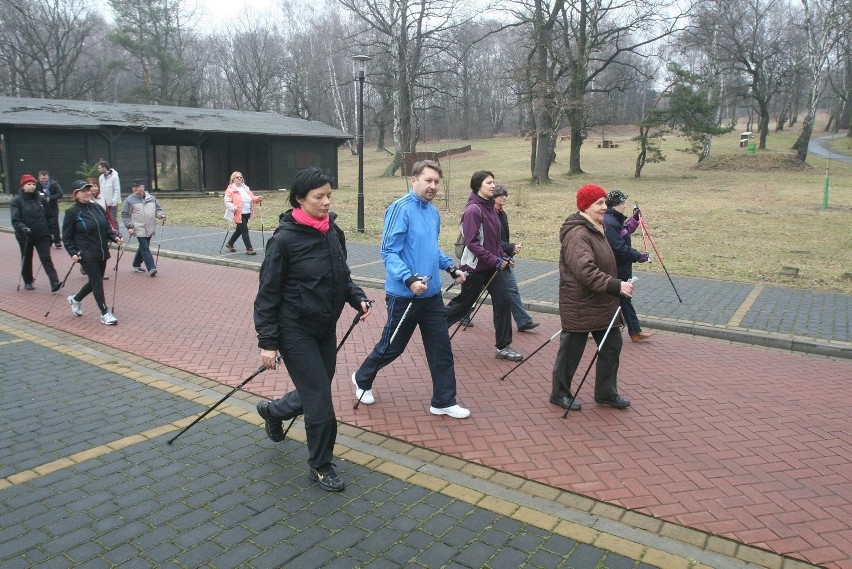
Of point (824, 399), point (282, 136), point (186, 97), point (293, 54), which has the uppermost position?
point (293, 54)

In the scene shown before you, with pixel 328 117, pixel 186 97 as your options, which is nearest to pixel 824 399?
pixel 186 97

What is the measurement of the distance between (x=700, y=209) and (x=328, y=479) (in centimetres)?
2001

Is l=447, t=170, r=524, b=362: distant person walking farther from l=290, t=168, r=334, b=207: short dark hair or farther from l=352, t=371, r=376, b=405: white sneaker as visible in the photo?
l=290, t=168, r=334, b=207: short dark hair

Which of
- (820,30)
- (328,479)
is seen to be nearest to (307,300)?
(328,479)

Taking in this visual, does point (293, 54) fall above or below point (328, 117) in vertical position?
above

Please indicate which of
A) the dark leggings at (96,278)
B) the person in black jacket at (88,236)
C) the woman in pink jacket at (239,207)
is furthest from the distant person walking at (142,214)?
the dark leggings at (96,278)

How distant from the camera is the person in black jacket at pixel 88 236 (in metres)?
8.24

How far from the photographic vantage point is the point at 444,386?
Answer: 534 centimetres

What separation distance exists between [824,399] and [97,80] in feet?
196

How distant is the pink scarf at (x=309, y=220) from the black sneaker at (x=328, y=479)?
1.46 meters

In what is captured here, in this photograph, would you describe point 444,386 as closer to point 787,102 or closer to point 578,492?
point 578,492

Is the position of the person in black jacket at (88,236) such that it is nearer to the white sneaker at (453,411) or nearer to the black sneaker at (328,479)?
the white sneaker at (453,411)

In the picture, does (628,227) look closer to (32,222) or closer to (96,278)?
(96,278)

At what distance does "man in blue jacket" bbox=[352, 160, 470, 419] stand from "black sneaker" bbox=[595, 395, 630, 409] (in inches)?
47.2
